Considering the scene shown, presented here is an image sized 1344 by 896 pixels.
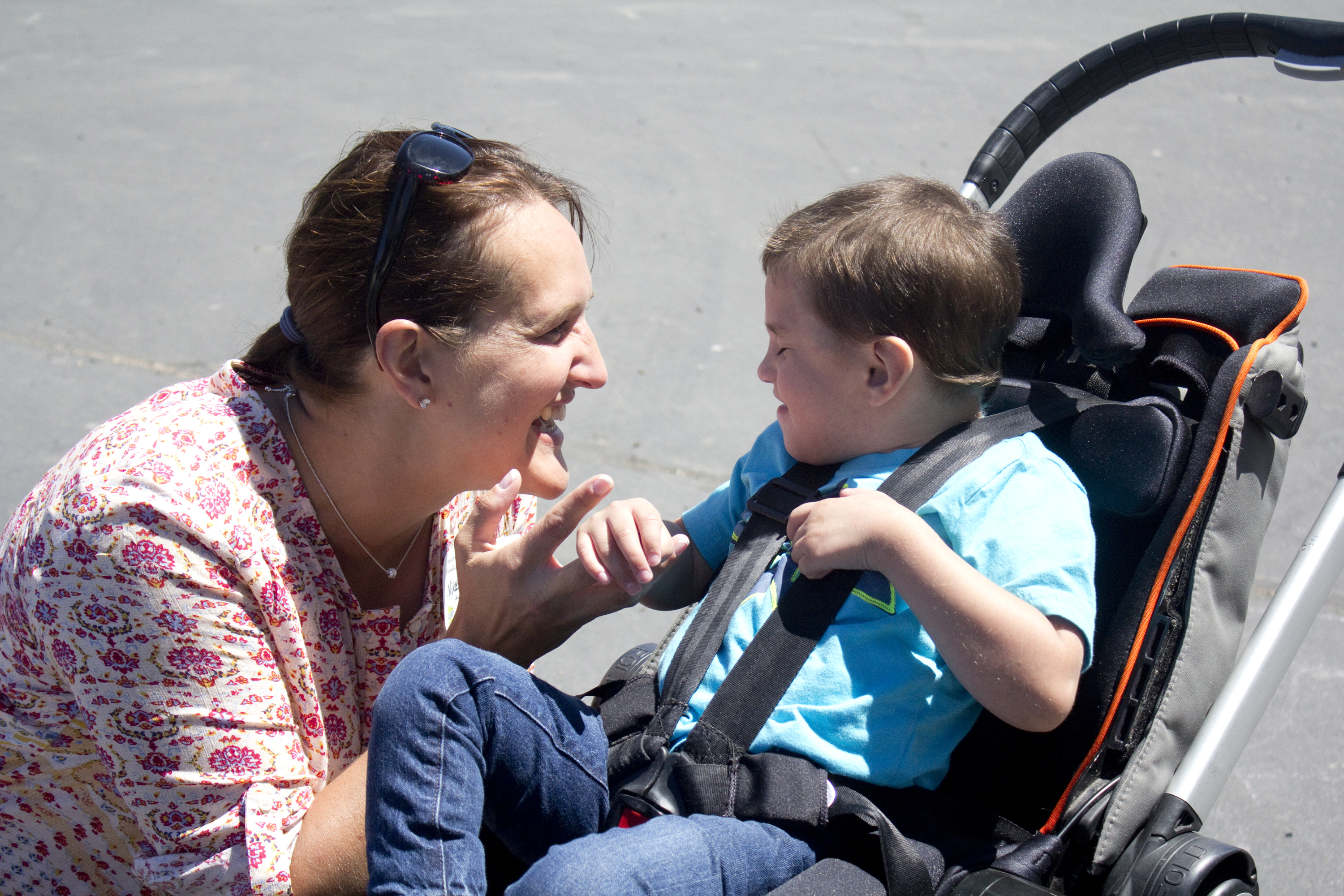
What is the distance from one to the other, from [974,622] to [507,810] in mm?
674

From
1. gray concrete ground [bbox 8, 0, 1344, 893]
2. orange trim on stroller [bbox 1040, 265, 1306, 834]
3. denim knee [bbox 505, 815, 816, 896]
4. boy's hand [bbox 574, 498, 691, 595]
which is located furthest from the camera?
gray concrete ground [bbox 8, 0, 1344, 893]

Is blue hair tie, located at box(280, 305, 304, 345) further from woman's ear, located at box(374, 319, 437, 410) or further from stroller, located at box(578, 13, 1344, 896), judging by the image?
stroller, located at box(578, 13, 1344, 896)

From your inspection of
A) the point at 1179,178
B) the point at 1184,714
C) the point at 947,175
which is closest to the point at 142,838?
the point at 1184,714

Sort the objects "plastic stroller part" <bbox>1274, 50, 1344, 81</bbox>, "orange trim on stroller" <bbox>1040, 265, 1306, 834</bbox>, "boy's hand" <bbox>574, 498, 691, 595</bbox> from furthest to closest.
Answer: "plastic stroller part" <bbox>1274, 50, 1344, 81</bbox>, "boy's hand" <bbox>574, 498, 691, 595</bbox>, "orange trim on stroller" <bbox>1040, 265, 1306, 834</bbox>

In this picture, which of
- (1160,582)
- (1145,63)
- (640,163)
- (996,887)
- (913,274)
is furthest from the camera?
(640,163)

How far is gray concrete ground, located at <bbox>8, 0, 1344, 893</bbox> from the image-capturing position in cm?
352

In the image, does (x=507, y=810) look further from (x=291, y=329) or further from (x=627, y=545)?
(x=291, y=329)

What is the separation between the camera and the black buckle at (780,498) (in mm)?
1680

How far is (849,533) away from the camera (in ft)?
4.87

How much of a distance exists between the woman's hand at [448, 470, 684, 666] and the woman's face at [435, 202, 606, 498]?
0.12 m

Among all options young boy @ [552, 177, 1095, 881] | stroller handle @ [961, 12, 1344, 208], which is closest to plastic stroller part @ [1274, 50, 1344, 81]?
stroller handle @ [961, 12, 1344, 208]

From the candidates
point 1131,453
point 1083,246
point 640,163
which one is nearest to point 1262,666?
point 1131,453

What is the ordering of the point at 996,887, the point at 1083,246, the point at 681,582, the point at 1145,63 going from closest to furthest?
the point at 996,887 < the point at 1083,246 < the point at 681,582 < the point at 1145,63

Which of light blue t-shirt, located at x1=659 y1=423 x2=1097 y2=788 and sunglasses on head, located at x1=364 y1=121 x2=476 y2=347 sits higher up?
sunglasses on head, located at x1=364 y1=121 x2=476 y2=347
